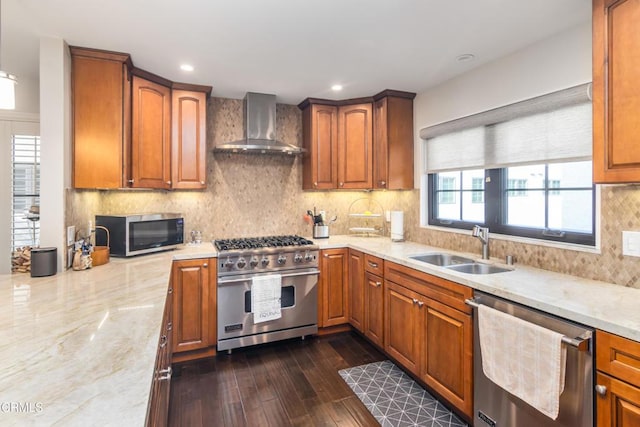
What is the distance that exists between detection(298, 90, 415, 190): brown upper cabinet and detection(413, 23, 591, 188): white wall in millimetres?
292

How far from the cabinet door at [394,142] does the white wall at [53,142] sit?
262 centimetres

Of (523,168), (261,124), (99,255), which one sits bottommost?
(99,255)

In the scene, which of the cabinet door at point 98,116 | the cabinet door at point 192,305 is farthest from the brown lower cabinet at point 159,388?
the cabinet door at point 98,116

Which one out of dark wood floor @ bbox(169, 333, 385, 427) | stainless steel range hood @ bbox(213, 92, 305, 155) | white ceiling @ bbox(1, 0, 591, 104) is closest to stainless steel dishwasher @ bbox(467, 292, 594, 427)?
dark wood floor @ bbox(169, 333, 385, 427)

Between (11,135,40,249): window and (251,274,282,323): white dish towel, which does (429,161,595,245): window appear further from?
(11,135,40,249): window

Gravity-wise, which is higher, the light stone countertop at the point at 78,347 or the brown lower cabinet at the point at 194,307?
the light stone countertop at the point at 78,347

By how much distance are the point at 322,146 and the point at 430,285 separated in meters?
1.96

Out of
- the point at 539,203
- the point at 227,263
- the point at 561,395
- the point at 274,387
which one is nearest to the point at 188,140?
the point at 227,263

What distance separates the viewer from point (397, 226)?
3.40 m

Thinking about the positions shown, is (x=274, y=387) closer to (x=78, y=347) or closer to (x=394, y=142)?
(x=78, y=347)

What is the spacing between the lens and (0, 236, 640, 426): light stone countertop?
814mm

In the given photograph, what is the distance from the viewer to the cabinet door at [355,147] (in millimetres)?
3508

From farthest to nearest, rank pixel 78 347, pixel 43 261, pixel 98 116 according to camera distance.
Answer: pixel 98 116 < pixel 43 261 < pixel 78 347

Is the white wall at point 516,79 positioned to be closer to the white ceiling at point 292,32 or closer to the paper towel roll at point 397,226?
the white ceiling at point 292,32
